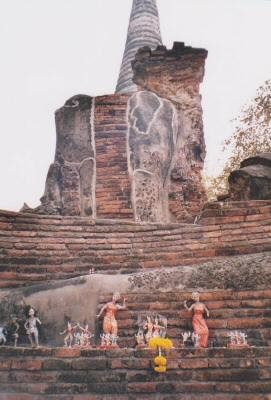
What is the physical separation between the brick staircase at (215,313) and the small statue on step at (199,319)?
9 cm

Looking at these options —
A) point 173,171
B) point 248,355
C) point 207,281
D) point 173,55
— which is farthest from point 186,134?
point 248,355

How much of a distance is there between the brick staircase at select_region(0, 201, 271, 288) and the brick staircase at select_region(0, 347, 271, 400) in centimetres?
200

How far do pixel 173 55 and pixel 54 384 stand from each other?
30.0 feet

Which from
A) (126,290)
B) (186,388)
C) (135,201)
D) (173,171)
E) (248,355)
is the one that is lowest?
(186,388)

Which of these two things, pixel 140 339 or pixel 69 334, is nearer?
pixel 140 339

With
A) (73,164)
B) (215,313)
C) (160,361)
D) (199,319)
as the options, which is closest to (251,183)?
(73,164)

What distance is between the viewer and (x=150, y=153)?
9.57 metres

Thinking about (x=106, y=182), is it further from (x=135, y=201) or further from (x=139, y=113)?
(x=139, y=113)

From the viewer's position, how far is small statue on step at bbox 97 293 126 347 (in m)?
4.76

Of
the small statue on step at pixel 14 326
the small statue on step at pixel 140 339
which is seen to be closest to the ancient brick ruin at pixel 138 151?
the small statue on step at pixel 14 326

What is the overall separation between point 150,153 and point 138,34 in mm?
9694

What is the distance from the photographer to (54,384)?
152 inches

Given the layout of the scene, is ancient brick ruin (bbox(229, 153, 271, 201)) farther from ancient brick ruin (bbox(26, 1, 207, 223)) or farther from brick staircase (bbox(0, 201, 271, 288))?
brick staircase (bbox(0, 201, 271, 288))

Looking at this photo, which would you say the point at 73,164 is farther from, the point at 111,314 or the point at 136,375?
the point at 136,375
